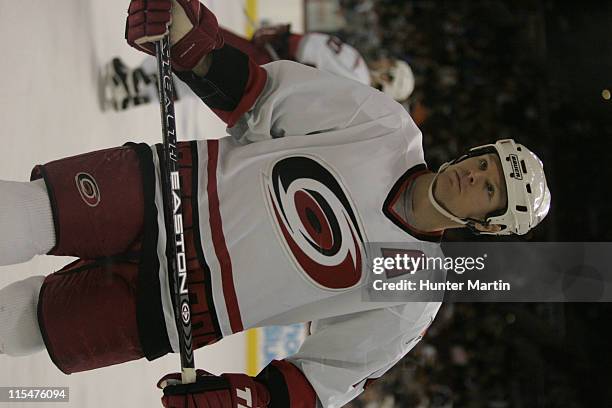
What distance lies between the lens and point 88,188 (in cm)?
101

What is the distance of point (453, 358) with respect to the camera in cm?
121

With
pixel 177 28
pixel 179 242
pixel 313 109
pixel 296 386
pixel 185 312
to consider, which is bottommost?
pixel 296 386

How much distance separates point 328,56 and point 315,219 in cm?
110

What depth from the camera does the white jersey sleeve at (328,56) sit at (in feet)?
6.74

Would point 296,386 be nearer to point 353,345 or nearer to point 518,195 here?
point 353,345

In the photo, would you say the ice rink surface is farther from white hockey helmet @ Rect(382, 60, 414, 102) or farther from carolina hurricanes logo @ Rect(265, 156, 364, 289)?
white hockey helmet @ Rect(382, 60, 414, 102)

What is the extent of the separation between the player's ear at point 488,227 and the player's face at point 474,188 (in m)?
0.01

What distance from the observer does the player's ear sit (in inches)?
40.9

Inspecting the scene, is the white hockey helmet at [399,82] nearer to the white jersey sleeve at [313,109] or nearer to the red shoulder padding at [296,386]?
the white jersey sleeve at [313,109]

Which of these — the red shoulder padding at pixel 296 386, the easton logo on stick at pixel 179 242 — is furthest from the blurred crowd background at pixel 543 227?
the easton logo on stick at pixel 179 242

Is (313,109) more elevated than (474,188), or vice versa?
(313,109)

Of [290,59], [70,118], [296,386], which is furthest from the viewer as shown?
[290,59]

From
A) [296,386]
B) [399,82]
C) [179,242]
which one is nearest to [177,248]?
[179,242]

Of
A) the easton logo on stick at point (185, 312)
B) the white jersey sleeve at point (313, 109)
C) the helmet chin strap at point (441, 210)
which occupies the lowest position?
the easton logo on stick at point (185, 312)
